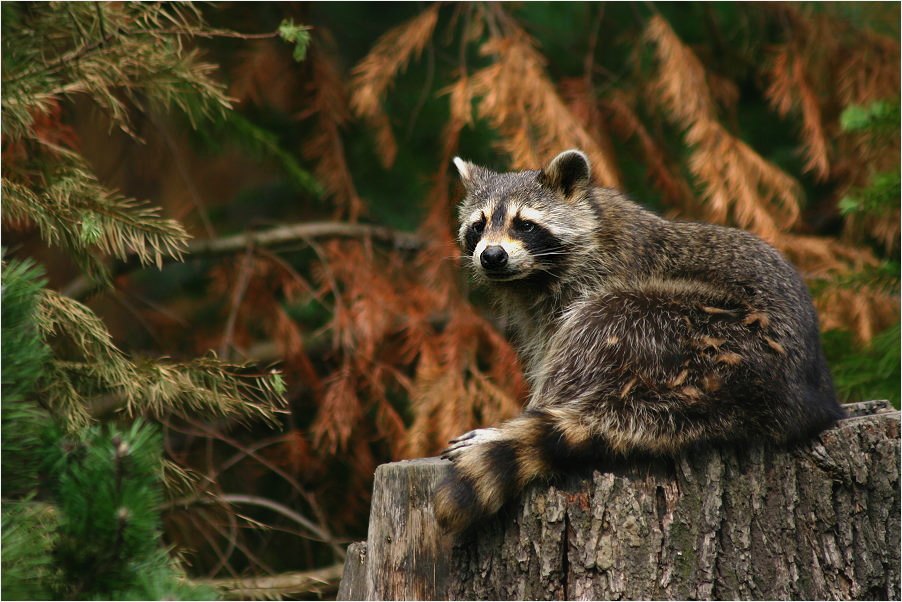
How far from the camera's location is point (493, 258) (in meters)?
4.07

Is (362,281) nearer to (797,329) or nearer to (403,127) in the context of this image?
(403,127)

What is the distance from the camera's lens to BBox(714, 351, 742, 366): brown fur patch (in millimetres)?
3418

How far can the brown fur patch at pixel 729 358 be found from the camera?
342cm

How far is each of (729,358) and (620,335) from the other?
0.38 m

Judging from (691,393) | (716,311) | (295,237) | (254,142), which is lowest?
(691,393)

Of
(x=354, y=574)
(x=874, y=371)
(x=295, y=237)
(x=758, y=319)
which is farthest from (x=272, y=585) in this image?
(x=874, y=371)

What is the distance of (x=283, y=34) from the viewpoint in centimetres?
390

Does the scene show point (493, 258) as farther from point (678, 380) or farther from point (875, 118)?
point (875, 118)

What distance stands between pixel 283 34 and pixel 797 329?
2.26 meters

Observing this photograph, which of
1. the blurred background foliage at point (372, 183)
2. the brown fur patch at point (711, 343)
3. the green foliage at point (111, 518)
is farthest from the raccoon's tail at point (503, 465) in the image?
the blurred background foliage at point (372, 183)

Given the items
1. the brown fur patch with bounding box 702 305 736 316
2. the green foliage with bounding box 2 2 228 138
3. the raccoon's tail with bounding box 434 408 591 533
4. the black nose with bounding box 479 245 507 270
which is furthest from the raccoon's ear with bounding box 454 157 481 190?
the raccoon's tail with bounding box 434 408 591 533

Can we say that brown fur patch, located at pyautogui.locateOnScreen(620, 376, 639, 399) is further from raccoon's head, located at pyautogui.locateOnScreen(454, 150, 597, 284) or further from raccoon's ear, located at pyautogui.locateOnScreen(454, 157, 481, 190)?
raccoon's ear, located at pyautogui.locateOnScreen(454, 157, 481, 190)

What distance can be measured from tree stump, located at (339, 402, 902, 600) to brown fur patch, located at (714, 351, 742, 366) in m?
0.31

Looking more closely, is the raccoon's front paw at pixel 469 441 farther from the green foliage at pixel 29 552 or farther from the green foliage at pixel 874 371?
the green foliage at pixel 874 371
